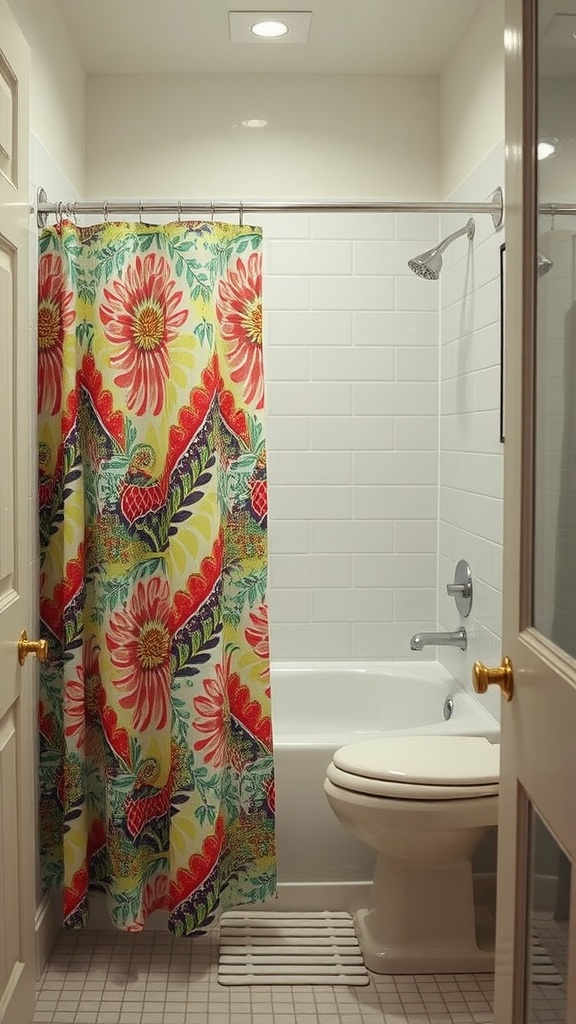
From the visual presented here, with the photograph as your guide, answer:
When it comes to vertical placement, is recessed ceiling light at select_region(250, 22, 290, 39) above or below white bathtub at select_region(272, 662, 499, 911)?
above

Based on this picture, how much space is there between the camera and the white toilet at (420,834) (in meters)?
2.48

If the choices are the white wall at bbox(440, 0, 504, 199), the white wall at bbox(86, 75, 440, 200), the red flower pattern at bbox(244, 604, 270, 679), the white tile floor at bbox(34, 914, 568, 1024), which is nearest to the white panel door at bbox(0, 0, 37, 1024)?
the white tile floor at bbox(34, 914, 568, 1024)

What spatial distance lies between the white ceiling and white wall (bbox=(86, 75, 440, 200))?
57 mm

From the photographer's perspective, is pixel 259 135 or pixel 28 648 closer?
pixel 28 648

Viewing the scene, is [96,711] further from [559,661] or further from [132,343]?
[559,661]

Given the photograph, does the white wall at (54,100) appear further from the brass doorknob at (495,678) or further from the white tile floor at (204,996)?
the white tile floor at (204,996)

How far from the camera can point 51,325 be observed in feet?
8.74

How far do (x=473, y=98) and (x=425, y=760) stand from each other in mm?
2056

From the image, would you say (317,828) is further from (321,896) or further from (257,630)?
(257,630)

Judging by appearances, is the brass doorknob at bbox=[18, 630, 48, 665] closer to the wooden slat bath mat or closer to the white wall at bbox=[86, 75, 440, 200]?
the wooden slat bath mat

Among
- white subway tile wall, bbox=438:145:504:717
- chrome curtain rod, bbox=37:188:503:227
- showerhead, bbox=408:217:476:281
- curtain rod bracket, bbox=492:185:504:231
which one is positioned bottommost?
white subway tile wall, bbox=438:145:504:717

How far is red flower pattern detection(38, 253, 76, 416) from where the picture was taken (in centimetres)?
265

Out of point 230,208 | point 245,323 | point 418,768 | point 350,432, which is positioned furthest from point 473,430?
point 418,768

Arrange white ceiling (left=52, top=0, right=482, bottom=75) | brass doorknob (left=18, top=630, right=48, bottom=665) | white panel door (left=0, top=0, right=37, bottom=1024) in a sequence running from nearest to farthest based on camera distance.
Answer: white panel door (left=0, top=0, right=37, bottom=1024) → brass doorknob (left=18, top=630, right=48, bottom=665) → white ceiling (left=52, top=0, right=482, bottom=75)
